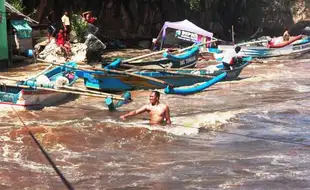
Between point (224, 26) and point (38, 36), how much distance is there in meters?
16.8

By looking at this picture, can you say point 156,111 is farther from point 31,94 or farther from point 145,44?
point 145,44

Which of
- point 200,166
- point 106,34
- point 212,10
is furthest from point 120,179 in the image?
point 212,10

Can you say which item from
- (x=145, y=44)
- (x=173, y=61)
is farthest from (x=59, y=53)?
(x=145, y=44)

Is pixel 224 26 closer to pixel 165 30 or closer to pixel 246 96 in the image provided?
pixel 165 30

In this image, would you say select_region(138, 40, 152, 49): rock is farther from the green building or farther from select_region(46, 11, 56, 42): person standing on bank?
the green building

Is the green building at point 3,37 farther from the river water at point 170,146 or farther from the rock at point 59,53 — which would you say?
the river water at point 170,146

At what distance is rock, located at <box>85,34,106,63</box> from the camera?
20.9 metres

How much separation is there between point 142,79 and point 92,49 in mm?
7061

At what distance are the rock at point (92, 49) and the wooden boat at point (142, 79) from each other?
6451 mm

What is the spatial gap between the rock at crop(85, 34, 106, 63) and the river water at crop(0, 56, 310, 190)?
7456 millimetres

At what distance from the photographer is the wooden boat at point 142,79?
46.0ft

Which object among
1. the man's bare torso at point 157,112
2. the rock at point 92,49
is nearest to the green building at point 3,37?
the rock at point 92,49

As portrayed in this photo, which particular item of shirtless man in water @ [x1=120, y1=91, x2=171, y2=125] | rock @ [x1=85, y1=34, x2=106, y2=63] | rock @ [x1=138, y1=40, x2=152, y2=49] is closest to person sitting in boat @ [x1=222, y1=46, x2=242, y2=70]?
rock @ [x1=85, y1=34, x2=106, y2=63]

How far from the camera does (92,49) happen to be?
822 inches
